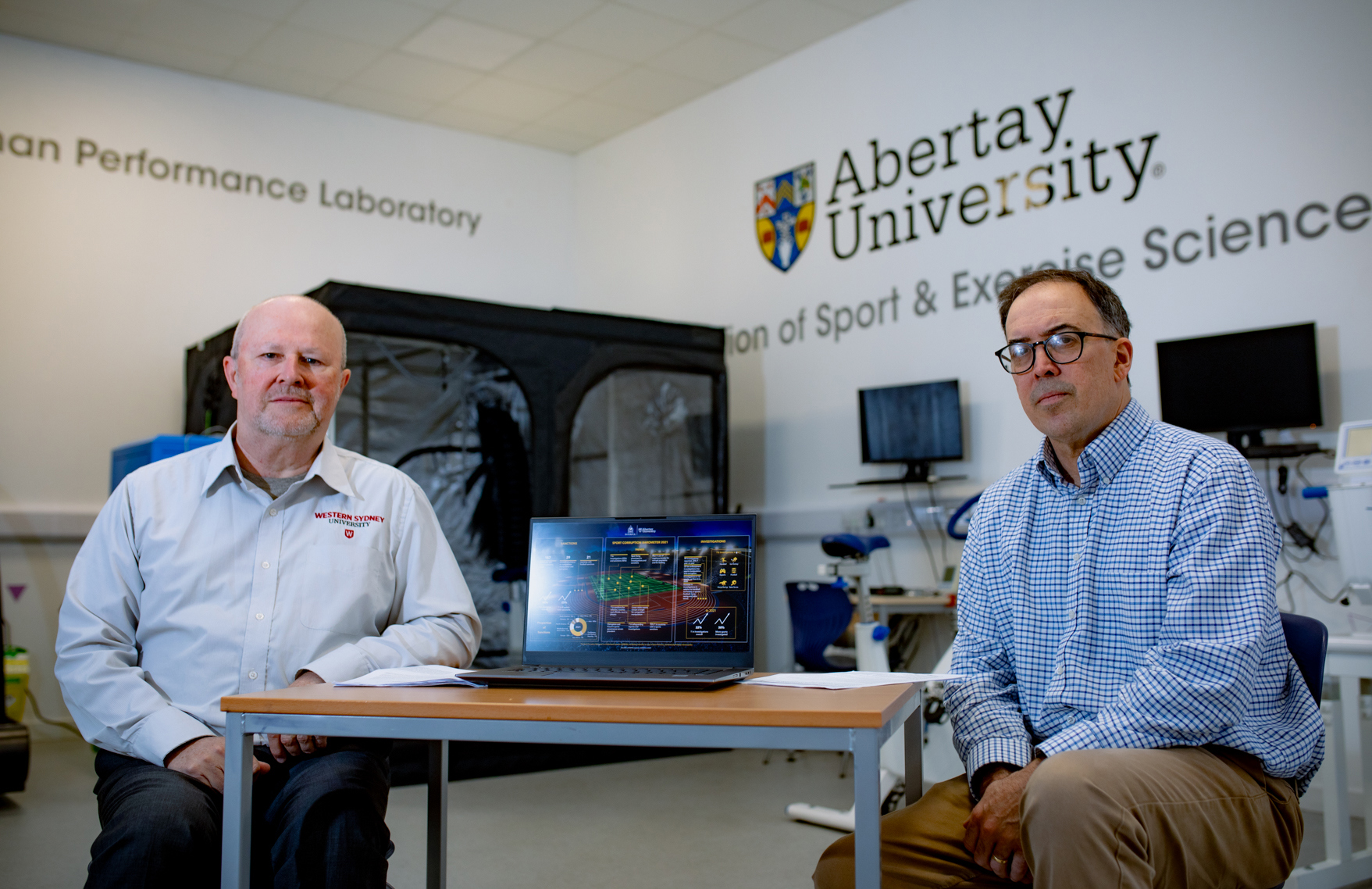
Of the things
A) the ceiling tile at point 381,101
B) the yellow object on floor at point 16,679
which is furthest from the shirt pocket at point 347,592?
the ceiling tile at point 381,101

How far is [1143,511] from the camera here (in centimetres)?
Result: 168

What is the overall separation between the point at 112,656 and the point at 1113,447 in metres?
1.70

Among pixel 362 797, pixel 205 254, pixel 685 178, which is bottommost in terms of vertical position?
pixel 362 797

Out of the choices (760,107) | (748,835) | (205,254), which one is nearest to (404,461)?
(205,254)

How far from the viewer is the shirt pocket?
6.57ft

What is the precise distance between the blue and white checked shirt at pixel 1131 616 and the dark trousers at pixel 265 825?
3.16ft

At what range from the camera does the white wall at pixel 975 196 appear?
13.3ft

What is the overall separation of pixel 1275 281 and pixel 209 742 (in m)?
3.91

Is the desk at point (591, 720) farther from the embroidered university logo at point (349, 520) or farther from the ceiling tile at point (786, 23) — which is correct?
the ceiling tile at point (786, 23)

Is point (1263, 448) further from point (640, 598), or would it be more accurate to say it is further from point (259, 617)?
point (259, 617)

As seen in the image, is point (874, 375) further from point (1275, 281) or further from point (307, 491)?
point (307, 491)

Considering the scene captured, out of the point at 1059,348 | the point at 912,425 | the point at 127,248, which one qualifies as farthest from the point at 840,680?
the point at 127,248

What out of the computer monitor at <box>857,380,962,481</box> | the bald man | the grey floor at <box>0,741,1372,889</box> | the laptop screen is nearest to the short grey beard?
the bald man

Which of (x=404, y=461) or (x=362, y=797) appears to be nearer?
(x=362, y=797)
